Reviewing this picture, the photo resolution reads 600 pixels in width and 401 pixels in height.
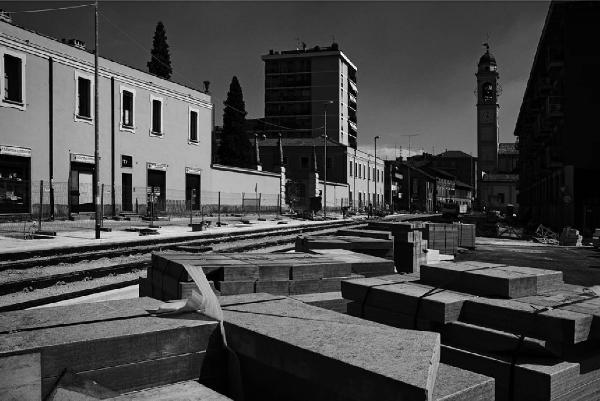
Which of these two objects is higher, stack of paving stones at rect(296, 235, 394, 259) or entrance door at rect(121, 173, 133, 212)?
entrance door at rect(121, 173, 133, 212)

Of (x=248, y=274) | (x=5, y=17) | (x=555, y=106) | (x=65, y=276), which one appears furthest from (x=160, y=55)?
(x=248, y=274)

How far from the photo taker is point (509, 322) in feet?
13.7

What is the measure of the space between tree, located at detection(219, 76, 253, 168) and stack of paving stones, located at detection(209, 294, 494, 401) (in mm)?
64297

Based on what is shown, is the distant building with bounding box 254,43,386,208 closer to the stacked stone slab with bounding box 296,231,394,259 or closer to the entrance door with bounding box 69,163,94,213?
the entrance door with bounding box 69,163,94,213

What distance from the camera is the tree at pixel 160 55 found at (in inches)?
2142

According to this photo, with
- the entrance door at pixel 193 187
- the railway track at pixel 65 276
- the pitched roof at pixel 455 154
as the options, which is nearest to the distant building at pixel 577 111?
the entrance door at pixel 193 187

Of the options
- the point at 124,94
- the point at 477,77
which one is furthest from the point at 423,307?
the point at 477,77

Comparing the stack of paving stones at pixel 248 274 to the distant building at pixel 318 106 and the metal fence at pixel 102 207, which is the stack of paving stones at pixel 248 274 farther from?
the distant building at pixel 318 106

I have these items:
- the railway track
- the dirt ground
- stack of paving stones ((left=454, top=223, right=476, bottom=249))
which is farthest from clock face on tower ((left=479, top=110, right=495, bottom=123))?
the railway track

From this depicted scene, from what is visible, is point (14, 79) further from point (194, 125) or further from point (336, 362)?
point (336, 362)

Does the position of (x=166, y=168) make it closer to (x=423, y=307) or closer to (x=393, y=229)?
(x=393, y=229)

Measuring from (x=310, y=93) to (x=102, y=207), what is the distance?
7575 centimetres

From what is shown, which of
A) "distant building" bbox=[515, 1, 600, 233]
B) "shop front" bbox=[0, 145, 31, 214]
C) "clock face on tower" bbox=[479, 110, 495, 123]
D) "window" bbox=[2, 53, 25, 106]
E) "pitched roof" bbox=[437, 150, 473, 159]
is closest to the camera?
"shop front" bbox=[0, 145, 31, 214]

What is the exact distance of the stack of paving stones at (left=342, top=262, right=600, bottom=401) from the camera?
3.87m
